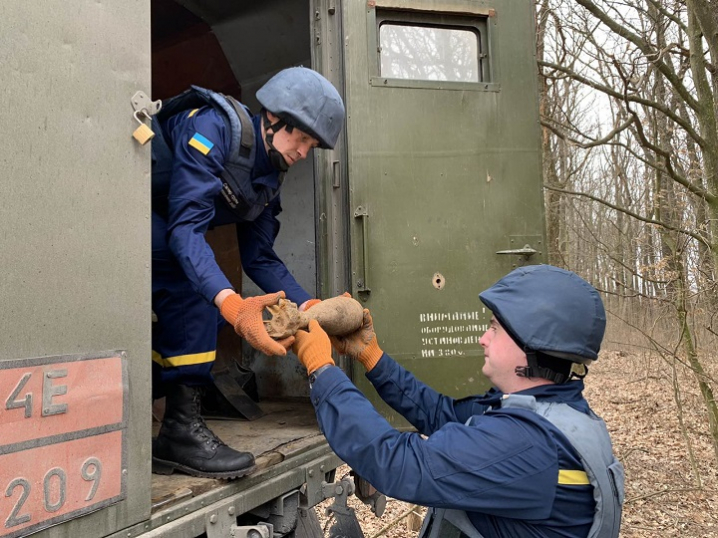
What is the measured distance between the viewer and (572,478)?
1.57m

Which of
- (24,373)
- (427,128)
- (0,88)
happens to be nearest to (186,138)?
(0,88)

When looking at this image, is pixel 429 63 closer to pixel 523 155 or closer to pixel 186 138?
pixel 523 155

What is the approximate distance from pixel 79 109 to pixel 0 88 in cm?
21

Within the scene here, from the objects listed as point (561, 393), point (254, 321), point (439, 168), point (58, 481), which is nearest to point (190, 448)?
point (254, 321)

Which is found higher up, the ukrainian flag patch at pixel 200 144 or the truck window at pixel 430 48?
the truck window at pixel 430 48

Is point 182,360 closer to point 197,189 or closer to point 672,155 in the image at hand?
point 197,189

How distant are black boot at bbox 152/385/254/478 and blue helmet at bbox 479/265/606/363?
1.14 meters

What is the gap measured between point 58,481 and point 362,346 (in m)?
1.22

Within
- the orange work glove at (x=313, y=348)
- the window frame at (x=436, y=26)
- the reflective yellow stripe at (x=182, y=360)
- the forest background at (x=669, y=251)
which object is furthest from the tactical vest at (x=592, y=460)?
the forest background at (x=669, y=251)

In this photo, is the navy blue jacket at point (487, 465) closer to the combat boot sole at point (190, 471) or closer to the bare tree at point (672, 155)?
the combat boot sole at point (190, 471)

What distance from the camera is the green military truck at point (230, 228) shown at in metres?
1.48

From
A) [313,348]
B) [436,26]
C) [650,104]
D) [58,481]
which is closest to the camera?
[58,481]

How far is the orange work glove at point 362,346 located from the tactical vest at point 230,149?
2.27 feet

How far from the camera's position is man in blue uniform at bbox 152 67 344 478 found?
2.20 meters
